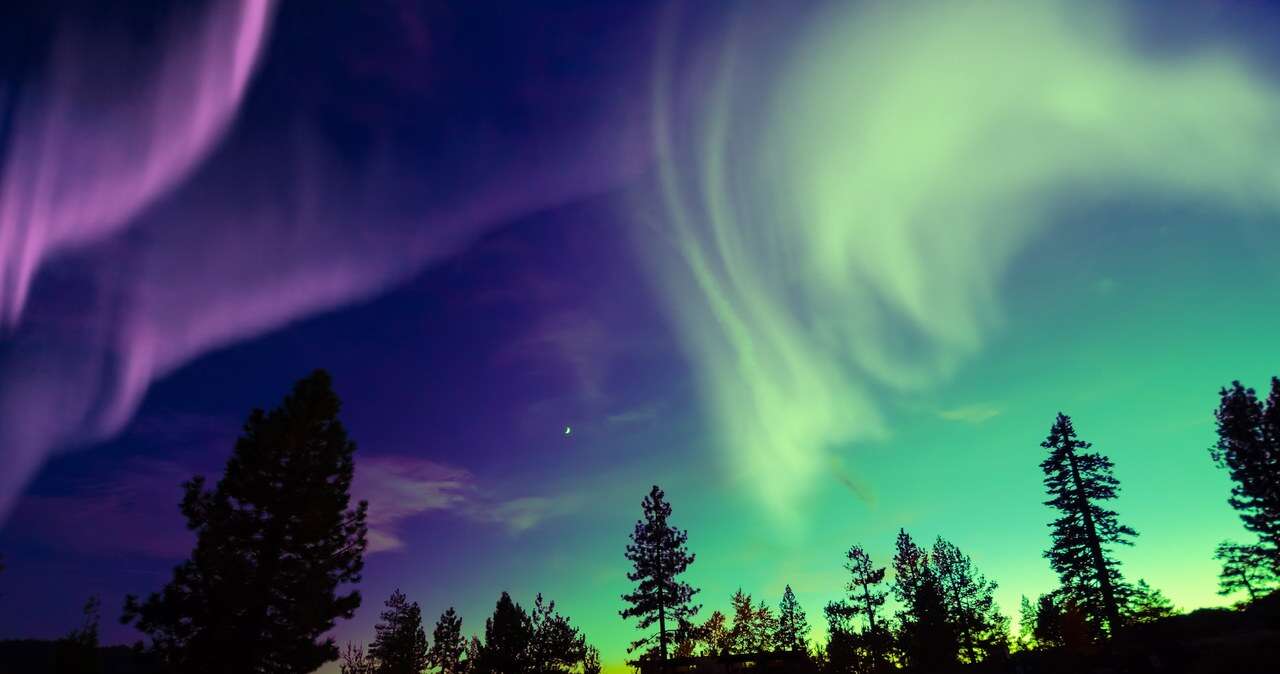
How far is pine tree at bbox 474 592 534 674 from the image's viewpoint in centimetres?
5331

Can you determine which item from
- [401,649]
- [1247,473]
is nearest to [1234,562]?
[1247,473]

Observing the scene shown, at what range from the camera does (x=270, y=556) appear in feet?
67.7

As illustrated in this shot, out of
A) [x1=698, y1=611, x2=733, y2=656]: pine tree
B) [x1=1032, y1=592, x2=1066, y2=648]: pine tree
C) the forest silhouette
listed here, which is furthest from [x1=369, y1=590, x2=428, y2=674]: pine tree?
[x1=1032, y1=592, x2=1066, y2=648]: pine tree

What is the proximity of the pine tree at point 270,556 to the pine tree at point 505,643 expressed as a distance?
122 feet

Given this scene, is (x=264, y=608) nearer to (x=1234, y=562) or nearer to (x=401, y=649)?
(x=401, y=649)

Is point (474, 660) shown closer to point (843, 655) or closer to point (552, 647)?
point (552, 647)

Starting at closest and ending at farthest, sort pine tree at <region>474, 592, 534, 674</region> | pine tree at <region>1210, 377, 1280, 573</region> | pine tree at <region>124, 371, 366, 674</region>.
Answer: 1. pine tree at <region>124, 371, 366, 674</region>
2. pine tree at <region>1210, 377, 1280, 573</region>
3. pine tree at <region>474, 592, 534, 674</region>

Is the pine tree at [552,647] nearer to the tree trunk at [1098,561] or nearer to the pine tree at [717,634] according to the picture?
the pine tree at [717,634]

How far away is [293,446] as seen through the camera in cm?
2200

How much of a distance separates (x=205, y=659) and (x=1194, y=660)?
141ft

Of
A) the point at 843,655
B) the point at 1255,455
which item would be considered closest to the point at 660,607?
the point at 843,655

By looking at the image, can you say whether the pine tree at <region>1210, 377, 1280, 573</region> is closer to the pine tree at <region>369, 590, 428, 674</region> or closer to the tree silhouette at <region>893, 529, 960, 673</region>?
the tree silhouette at <region>893, 529, 960, 673</region>

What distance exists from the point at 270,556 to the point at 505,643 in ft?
131

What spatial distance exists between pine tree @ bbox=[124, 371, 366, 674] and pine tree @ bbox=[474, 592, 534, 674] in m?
37.2
